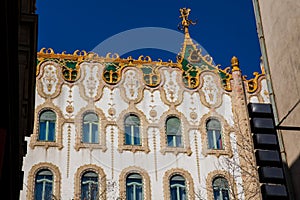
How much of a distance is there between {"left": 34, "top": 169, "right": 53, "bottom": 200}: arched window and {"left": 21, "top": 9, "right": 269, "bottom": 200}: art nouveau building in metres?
0.04

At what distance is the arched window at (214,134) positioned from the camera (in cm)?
2333

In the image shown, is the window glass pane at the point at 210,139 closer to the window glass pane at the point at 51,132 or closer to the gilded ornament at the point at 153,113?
the gilded ornament at the point at 153,113

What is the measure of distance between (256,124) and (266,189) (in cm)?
95

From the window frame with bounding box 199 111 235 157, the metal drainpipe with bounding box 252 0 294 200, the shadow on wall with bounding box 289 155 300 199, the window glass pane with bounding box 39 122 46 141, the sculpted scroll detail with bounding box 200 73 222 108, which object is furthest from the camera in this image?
the sculpted scroll detail with bounding box 200 73 222 108

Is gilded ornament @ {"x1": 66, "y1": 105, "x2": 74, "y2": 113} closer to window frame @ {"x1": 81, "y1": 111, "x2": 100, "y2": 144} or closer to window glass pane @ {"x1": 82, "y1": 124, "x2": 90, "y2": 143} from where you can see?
window frame @ {"x1": 81, "y1": 111, "x2": 100, "y2": 144}

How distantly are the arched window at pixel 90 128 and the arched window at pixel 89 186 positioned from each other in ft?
4.87

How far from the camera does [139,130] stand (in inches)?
910

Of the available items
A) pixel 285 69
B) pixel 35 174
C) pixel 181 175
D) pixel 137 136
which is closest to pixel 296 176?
pixel 285 69

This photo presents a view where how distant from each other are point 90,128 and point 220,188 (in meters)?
6.07

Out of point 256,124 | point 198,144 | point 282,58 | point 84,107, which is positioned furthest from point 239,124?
point 256,124

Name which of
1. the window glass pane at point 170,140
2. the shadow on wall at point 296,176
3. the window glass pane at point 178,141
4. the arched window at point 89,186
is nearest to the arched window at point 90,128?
the arched window at point 89,186

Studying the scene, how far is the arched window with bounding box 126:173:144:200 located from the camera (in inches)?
850

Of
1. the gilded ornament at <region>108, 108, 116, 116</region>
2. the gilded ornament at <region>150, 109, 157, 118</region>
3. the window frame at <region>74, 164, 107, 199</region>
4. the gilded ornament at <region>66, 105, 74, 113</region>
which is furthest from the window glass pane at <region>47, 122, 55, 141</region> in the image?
the gilded ornament at <region>150, 109, 157, 118</region>

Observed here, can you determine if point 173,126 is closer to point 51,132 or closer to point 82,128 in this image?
point 82,128
